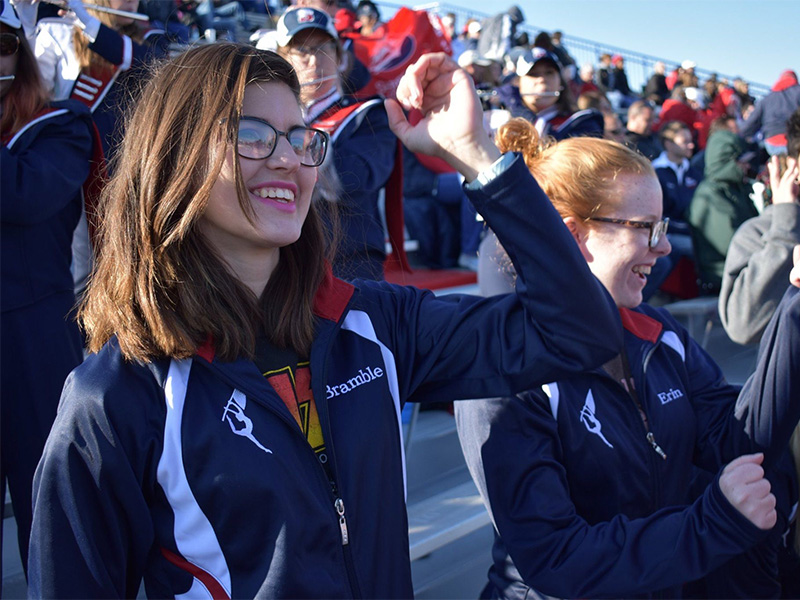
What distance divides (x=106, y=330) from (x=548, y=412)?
100cm

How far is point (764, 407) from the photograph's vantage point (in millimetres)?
1905

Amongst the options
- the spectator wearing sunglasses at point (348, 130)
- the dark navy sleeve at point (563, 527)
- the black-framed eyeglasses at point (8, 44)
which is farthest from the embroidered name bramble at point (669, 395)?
the black-framed eyeglasses at point (8, 44)

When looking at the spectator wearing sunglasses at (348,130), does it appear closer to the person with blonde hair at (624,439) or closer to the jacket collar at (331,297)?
the person with blonde hair at (624,439)

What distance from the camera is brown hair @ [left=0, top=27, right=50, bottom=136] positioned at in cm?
244

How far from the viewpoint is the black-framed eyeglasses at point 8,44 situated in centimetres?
238

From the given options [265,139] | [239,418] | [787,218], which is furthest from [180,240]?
Answer: [787,218]

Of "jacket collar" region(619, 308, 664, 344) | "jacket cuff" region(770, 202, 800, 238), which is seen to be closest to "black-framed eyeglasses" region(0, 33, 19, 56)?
"jacket collar" region(619, 308, 664, 344)

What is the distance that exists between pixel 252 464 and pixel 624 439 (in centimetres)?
100

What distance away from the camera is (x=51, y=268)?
2.41m

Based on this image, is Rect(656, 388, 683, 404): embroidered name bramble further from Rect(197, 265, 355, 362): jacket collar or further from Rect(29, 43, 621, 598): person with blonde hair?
Rect(197, 265, 355, 362): jacket collar

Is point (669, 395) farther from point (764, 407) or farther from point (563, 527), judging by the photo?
point (563, 527)

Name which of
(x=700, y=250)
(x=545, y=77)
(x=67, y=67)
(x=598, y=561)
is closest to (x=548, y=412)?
(x=598, y=561)

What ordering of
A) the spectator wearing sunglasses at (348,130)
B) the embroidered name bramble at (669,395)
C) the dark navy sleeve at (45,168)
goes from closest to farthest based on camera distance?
the embroidered name bramble at (669,395)
the dark navy sleeve at (45,168)
the spectator wearing sunglasses at (348,130)

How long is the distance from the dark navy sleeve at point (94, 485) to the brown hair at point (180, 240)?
0.32 ft
